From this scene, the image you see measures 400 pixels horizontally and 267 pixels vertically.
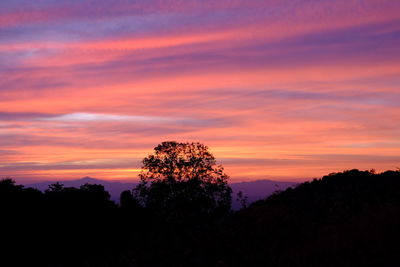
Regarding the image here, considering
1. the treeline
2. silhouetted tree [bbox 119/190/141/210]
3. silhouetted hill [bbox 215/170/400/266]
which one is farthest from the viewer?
silhouetted tree [bbox 119/190/141/210]

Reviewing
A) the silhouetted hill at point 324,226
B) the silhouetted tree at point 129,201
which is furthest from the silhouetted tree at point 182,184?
the silhouetted hill at point 324,226

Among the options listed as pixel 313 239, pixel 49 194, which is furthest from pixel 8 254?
pixel 313 239

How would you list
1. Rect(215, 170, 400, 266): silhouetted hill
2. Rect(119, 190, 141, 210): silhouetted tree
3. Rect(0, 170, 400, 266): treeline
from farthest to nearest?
Rect(119, 190, 141, 210): silhouetted tree → Rect(0, 170, 400, 266): treeline → Rect(215, 170, 400, 266): silhouetted hill

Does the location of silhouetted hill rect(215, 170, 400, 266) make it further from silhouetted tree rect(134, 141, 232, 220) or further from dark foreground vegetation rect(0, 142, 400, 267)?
silhouetted tree rect(134, 141, 232, 220)

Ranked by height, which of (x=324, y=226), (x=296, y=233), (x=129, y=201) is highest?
(x=324, y=226)

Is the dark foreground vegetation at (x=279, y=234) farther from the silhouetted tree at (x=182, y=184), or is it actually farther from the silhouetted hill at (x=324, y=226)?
the silhouetted tree at (x=182, y=184)

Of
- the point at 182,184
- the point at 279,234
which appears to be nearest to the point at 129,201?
the point at 182,184

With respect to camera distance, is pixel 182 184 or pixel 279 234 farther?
pixel 182 184

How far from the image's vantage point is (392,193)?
16.5 m

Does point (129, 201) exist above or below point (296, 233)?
below

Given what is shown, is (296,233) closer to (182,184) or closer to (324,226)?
(324,226)

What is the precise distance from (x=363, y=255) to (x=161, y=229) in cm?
733

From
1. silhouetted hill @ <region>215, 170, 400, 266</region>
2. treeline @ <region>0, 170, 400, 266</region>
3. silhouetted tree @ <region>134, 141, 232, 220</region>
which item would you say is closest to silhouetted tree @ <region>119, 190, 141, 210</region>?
silhouetted tree @ <region>134, 141, 232, 220</region>

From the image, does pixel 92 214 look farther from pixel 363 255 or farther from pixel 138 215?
pixel 363 255
